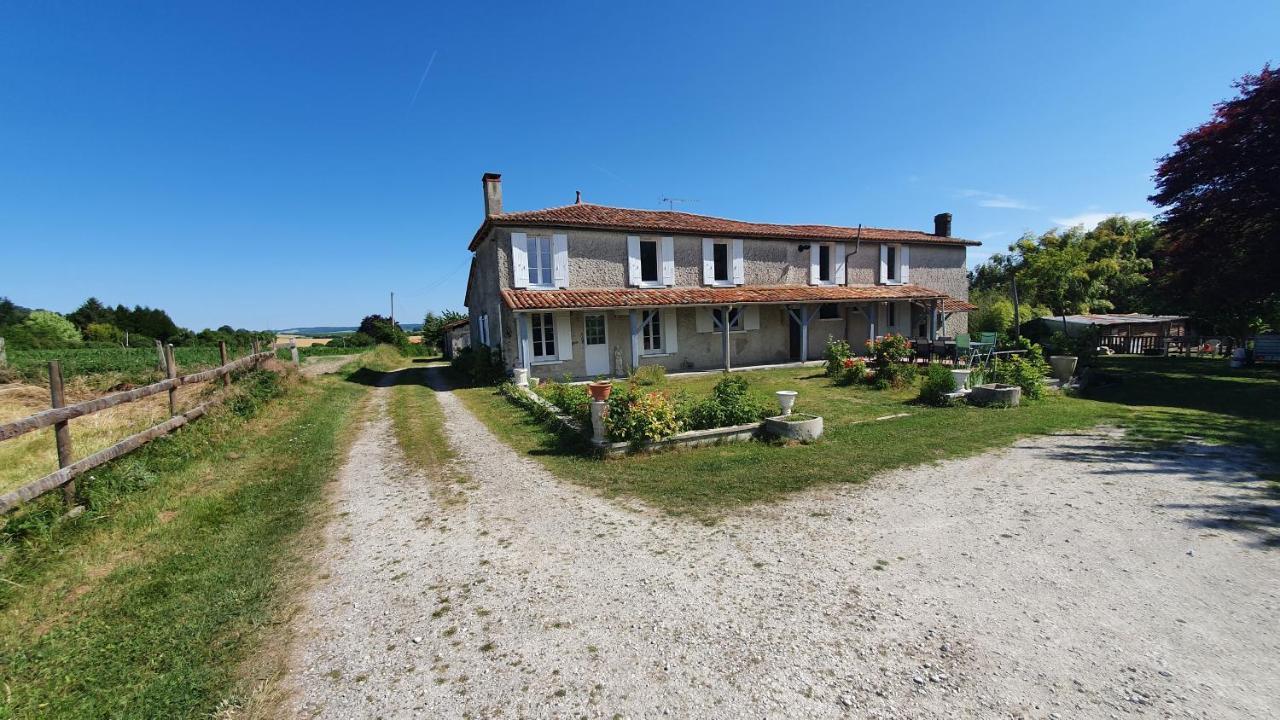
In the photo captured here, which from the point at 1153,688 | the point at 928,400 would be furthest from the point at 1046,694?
the point at 928,400

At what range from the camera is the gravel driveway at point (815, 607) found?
2.38 meters

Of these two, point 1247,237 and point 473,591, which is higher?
point 1247,237

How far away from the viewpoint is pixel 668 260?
16953 millimetres

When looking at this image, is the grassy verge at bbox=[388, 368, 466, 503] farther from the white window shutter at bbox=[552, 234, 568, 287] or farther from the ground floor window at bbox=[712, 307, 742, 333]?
the ground floor window at bbox=[712, 307, 742, 333]

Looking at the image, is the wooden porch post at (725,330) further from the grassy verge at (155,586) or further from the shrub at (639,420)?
the grassy verge at (155,586)

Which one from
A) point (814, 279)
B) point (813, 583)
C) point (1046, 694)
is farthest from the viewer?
point (814, 279)

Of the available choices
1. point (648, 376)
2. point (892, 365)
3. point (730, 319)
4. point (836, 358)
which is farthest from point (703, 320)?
point (892, 365)

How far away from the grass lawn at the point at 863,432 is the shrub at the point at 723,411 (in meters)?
0.49

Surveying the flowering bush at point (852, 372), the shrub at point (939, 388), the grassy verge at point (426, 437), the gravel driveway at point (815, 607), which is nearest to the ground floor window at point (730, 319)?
the flowering bush at point (852, 372)

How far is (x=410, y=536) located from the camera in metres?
4.40

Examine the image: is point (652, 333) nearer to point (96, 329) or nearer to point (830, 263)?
point (830, 263)

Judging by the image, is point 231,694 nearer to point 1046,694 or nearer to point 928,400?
point 1046,694

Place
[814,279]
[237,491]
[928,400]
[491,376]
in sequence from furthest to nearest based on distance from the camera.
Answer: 1. [814,279]
2. [491,376]
3. [928,400]
4. [237,491]

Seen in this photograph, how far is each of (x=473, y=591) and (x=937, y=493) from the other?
4720 mm
